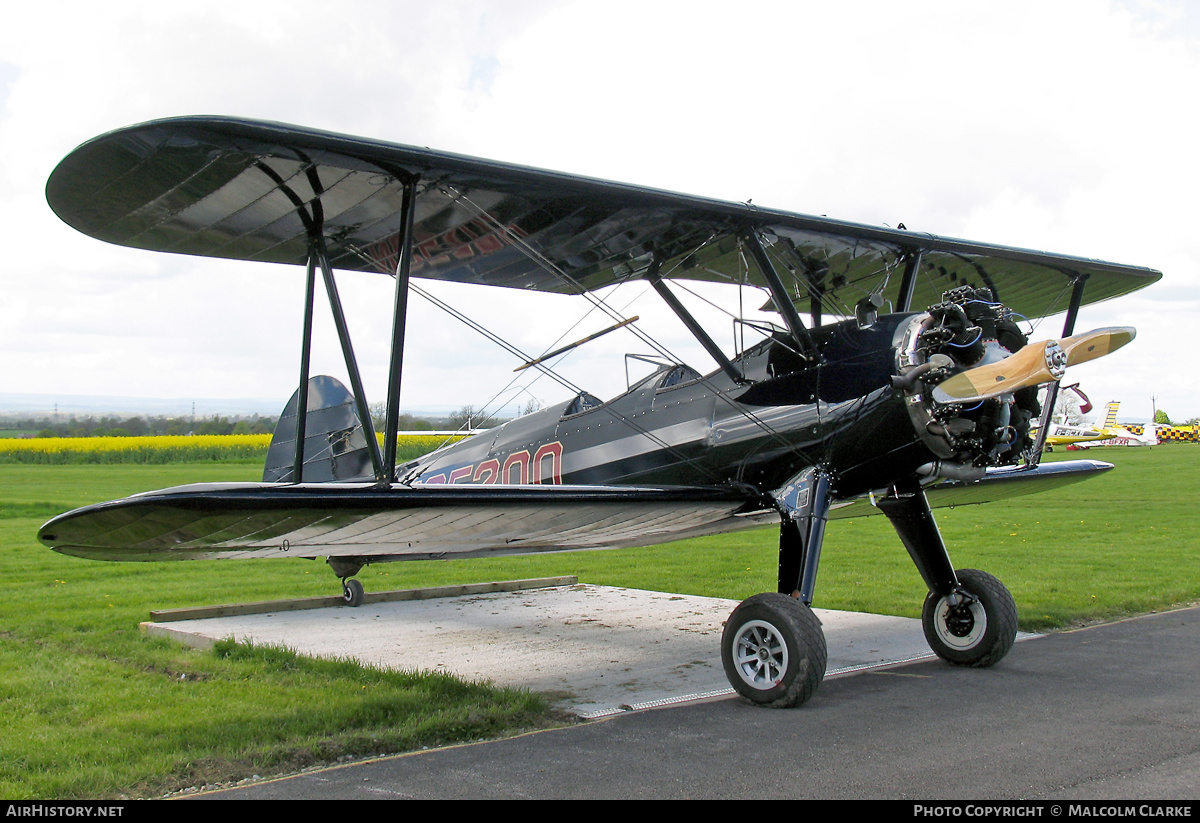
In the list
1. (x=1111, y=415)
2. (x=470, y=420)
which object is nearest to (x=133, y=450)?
(x=470, y=420)

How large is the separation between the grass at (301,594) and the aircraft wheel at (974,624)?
169 centimetres

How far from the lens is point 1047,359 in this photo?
187 inches

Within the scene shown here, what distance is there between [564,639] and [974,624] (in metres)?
3.06

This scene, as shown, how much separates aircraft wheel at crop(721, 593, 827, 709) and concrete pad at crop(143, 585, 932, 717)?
344 mm

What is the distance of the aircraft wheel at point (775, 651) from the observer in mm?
5086

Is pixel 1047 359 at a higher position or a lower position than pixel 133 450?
higher

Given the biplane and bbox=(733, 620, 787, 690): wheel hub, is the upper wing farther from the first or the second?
bbox=(733, 620, 787, 690): wheel hub

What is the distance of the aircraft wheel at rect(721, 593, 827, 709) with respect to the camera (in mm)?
5086

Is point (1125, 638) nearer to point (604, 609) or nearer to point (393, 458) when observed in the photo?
point (604, 609)

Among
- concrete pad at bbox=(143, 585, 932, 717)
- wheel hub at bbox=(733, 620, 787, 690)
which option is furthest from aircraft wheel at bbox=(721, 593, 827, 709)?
concrete pad at bbox=(143, 585, 932, 717)

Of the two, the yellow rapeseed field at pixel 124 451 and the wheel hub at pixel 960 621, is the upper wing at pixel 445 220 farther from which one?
the yellow rapeseed field at pixel 124 451

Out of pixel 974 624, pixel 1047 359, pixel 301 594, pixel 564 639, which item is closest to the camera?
pixel 1047 359

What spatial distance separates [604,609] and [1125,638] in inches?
172

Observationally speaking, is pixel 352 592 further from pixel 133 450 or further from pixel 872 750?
pixel 133 450
